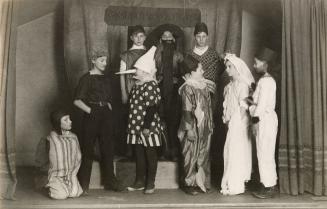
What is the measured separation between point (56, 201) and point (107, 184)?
54 cm

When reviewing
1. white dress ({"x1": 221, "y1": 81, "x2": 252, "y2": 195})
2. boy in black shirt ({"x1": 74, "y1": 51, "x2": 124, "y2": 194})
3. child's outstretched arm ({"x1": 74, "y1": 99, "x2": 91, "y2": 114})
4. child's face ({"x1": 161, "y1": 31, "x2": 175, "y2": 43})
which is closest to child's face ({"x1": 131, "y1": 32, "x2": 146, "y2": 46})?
child's face ({"x1": 161, "y1": 31, "x2": 175, "y2": 43})

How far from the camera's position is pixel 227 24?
5262mm

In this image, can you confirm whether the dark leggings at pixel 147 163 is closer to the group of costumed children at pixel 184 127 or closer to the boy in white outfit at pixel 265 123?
the group of costumed children at pixel 184 127

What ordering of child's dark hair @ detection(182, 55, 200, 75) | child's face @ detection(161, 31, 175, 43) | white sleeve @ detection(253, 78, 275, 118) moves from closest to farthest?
white sleeve @ detection(253, 78, 275, 118) < child's dark hair @ detection(182, 55, 200, 75) < child's face @ detection(161, 31, 175, 43)

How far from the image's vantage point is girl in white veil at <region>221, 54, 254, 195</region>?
4.14m

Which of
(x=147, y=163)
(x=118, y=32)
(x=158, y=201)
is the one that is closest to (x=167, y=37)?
(x=118, y=32)

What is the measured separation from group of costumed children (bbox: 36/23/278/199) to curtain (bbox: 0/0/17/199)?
330 millimetres

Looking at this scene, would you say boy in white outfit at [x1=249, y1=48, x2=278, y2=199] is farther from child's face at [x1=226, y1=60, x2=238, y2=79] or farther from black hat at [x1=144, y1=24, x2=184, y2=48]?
black hat at [x1=144, y1=24, x2=184, y2=48]

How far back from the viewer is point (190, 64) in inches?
163

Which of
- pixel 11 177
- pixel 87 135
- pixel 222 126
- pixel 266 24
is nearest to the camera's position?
pixel 11 177

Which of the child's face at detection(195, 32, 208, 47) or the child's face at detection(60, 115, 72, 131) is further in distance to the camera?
the child's face at detection(195, 32, 208, 47)

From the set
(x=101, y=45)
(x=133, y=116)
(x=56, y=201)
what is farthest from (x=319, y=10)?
(x=56, y=201)

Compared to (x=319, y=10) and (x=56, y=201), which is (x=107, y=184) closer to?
(x=56, y=201)

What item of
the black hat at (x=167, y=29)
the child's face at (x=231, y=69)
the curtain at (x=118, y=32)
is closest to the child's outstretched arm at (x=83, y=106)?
the curtain at (x=118, y=32)
